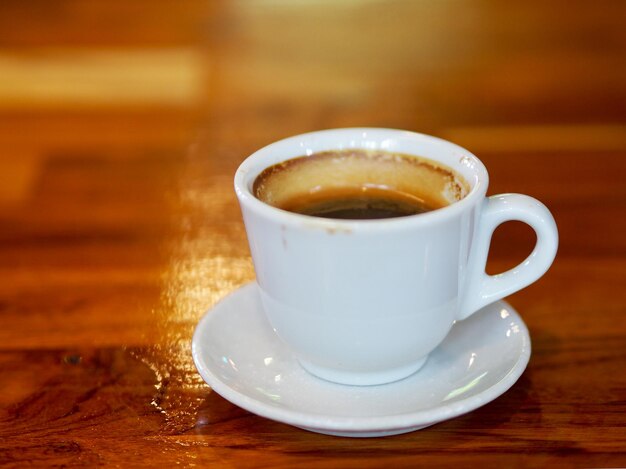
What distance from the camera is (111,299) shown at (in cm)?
82

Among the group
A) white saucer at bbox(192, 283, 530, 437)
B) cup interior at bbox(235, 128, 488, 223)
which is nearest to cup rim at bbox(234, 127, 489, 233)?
cup interior at bbox(235, 128, 488, 223)

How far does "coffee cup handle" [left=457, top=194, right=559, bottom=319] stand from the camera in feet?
2.07

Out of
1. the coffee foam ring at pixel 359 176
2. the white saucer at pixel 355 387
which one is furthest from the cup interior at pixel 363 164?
the white saucer at pixel 355 387

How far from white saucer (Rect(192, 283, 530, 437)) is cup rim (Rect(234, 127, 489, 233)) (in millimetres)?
119

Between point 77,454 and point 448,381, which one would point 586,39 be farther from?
point 77,454

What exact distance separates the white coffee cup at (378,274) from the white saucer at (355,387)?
2cm

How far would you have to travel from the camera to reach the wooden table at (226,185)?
2.00ft

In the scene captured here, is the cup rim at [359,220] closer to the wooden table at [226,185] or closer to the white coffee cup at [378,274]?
the white coffee cup at [378,274]

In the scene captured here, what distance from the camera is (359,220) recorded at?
59cm

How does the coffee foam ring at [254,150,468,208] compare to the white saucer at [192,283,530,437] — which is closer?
the white saucer at [192,283,530,437]

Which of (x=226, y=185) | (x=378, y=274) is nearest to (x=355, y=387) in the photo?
(x=378, y=274)

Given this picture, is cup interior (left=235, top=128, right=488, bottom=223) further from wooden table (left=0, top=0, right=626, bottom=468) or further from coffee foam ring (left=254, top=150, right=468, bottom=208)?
wooden table (left=0, top=0, right=626, bottom=468)

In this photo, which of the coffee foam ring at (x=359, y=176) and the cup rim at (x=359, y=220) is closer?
the cup rim at (x=359, y=220)

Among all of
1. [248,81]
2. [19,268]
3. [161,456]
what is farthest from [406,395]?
[248,81]
